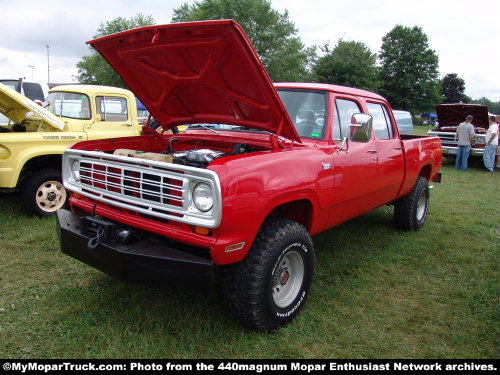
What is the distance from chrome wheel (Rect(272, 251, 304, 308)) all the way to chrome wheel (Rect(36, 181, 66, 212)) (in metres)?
3.81

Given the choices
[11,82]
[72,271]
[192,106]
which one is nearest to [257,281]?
[192,106]

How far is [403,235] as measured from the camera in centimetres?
538

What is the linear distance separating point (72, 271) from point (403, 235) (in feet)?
13.6

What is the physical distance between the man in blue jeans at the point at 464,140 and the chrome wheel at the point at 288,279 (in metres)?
10.5

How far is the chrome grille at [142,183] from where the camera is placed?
2.42 m

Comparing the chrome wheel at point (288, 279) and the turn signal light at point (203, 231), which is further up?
the turn signal light at point (203, 231)

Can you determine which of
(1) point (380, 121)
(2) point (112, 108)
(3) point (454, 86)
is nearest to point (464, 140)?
(1) point (380, 121)

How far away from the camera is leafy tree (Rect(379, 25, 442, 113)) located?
4850 cm

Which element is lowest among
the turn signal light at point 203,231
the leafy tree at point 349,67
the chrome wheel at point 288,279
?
the chrome wheel at point 288,279

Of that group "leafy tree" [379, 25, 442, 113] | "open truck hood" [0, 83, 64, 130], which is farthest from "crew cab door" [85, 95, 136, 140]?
"leafy tree" [379, 25, 442, 113]

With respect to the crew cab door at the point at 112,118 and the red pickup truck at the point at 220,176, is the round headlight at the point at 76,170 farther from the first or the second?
the crew cab door at the point at 112,118

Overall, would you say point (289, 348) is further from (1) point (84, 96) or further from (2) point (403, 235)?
(1) point (84, 96)

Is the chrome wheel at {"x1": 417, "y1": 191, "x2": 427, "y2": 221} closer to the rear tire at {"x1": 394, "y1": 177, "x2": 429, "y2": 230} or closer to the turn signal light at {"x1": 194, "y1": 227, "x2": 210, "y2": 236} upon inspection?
the rear tire at {"x1": 394, "y1": 177, "x2": 429, "y2": 230}

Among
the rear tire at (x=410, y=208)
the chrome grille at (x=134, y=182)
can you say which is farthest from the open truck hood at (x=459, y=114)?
the chrome grille at (x=134, y=182)
